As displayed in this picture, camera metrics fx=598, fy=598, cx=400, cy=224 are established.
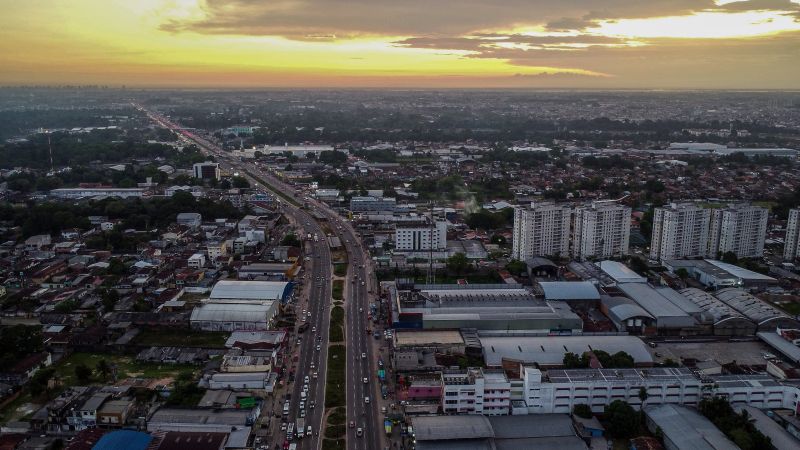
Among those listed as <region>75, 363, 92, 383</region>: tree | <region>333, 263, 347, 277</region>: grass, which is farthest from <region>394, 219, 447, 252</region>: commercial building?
<region>75, 363, 92, 383</region>: tree

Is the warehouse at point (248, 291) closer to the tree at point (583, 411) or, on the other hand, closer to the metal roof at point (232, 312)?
the metal roof at point (232, 312)

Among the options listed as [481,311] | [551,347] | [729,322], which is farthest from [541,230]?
[551,347]

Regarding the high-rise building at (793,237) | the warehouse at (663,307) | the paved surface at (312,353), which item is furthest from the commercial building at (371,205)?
the high-rise building at (793,237)

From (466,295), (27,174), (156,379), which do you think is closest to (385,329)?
(466,295)

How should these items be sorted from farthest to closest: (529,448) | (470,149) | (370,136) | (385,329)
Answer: (370,136) → (470,149) → (385,329) → (529,448)

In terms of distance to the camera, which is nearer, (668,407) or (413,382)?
(668,407)

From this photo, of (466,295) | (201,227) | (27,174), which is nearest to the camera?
(466,295)

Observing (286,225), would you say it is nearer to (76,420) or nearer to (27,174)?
(76,420)
